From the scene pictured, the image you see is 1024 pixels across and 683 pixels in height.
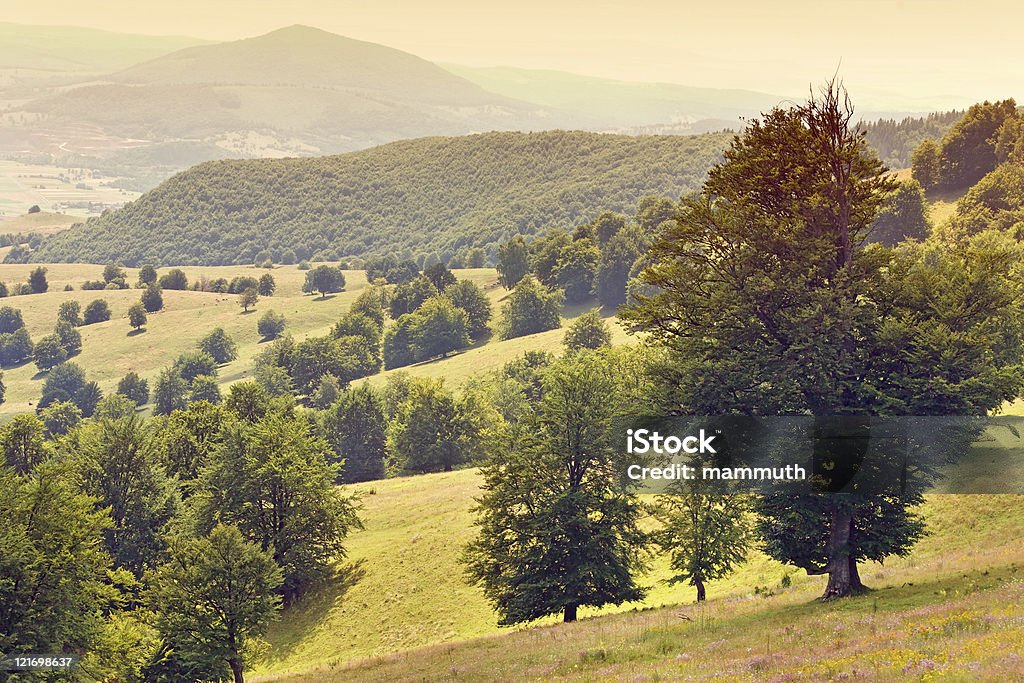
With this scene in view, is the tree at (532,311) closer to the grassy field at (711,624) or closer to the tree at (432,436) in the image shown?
the tree at (432,436)

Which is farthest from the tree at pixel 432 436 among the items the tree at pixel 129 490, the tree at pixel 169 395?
the tree at pixel 169 395

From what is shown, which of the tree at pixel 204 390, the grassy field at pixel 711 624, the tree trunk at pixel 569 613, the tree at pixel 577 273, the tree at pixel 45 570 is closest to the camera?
the grassy field at pixel 711 624

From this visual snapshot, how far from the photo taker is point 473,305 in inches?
7264

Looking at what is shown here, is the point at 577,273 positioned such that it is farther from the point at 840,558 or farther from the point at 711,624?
the point at 840,558

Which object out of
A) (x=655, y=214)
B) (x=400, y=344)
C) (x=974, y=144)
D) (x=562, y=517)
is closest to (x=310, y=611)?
(x=562, y=517)

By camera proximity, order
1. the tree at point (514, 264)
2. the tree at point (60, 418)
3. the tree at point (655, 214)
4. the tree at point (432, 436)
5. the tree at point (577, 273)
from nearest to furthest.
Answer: the tree at point (432, 436) → the tree at point (60, 418) → the tree at point (655, 214) → the tree at point (577, 273) → the tree at point (514, 264)

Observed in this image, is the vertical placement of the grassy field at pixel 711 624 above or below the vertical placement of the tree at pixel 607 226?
below

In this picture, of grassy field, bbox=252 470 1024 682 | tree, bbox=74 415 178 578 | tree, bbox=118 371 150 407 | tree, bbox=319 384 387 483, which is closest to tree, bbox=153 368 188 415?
tree, bbox=118 371 150 407

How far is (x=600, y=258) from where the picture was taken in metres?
177

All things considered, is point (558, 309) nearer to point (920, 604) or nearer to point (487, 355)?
point (487, 355)

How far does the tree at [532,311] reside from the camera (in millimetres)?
168375

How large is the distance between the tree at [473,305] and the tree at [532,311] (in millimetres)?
12229

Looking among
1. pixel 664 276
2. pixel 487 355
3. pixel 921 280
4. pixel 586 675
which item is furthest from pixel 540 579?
pixel 487 355

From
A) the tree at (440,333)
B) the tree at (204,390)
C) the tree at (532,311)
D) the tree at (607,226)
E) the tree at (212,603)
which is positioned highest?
the tree at (607,226)
